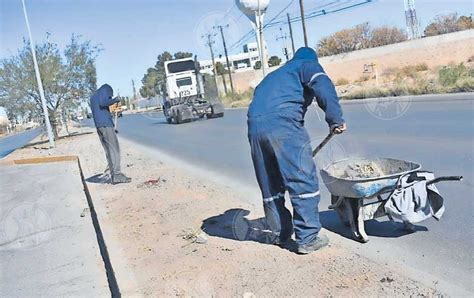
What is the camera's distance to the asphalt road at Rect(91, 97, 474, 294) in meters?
4.48

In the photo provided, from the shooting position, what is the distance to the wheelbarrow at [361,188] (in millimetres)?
4641

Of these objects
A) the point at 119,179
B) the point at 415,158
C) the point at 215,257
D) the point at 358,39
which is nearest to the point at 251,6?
the point at 119,179

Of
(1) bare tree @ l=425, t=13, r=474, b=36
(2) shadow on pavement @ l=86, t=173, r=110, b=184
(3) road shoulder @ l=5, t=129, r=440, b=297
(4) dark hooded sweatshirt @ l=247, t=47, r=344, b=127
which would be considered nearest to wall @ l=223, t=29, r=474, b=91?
(1) bare tree @ l=425, t=13, r=474, b=36

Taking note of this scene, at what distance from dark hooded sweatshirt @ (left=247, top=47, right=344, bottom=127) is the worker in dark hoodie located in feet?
19.7

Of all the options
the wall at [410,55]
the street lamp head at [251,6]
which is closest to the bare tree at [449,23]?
the wall at [410,55]

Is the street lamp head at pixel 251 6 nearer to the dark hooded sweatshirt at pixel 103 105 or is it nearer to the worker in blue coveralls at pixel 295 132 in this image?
the dark hooded sweatshirt at pixel 103 105

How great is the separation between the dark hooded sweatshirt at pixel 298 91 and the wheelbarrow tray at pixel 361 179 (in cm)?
58

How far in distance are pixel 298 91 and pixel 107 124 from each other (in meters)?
6.43

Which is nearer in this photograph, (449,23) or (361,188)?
(361,188)

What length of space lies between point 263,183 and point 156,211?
2.82 m

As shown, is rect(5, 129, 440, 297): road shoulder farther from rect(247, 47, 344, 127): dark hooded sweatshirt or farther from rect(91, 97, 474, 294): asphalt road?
rect(247, 47, 344, 127): dark hooded sweatshirt

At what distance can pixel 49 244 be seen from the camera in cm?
715

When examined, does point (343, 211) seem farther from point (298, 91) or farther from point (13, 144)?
point (13, 144)

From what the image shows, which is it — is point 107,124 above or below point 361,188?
above
